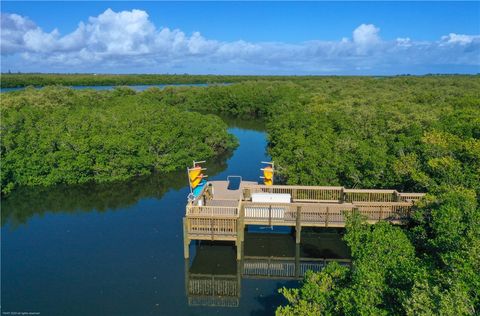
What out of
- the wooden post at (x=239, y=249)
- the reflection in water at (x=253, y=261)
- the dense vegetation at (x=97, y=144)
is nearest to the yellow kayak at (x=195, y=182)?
the reflection in water at (x=253, y=261)

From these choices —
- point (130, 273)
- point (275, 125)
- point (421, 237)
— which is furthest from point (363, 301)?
point (275, 125)

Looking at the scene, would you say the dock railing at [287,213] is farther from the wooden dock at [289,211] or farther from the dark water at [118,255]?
the dark water at [118,255]

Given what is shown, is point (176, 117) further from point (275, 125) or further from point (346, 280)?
point (346, 280)

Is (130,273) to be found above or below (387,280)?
below

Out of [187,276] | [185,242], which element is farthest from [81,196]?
[187,276]

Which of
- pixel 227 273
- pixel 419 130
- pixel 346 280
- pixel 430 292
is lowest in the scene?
pixel 227 273

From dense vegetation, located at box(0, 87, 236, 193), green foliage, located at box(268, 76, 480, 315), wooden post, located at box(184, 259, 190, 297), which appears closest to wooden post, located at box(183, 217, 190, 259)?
wooden post, located at box(184, 259, 190, 297)

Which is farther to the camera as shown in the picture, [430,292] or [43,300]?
[43,300]

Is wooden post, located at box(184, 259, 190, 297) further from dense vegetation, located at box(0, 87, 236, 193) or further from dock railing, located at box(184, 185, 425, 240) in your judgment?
dense vegetation, located at box(0, 87, 236, 193)
